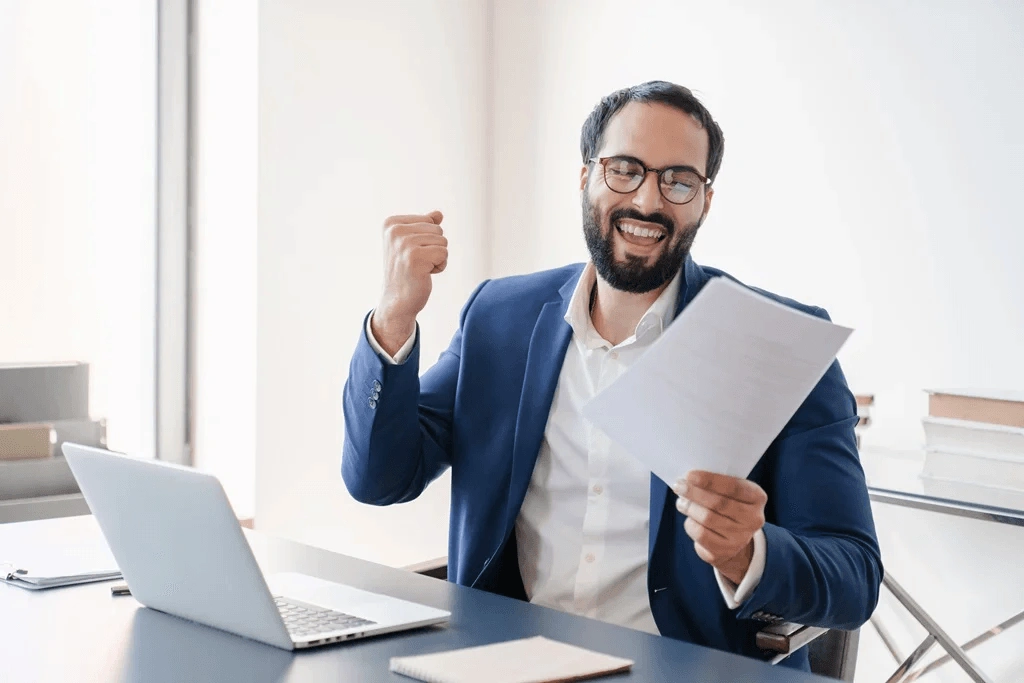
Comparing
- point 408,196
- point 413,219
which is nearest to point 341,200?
point 408,196

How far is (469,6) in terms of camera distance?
3541 millimetres

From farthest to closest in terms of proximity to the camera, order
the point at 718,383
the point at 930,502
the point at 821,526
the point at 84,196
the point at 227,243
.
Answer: the point at 227,243
the point at 84,196
the point at 930,502
the point at 821,526
the point at 718,383

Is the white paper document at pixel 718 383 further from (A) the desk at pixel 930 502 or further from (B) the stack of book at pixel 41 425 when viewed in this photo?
(B) the stack of book at pixel 41 425

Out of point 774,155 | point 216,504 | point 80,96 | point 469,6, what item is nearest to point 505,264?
point 469,6

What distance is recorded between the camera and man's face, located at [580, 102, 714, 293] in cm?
170

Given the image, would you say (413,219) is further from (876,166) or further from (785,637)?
(876,166)

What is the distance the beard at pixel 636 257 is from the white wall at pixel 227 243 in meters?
1.46

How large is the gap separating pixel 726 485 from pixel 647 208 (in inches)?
26.6

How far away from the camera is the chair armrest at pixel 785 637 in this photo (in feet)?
4.38

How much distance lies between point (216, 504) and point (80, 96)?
2126 millimetres

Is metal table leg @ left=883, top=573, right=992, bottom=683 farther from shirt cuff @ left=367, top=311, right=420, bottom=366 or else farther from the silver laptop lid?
→ the silver laptop lid

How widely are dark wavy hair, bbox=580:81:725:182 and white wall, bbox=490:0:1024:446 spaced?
3.37ft

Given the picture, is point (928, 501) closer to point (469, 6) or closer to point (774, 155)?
point (774, 155)

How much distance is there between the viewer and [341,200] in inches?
125
